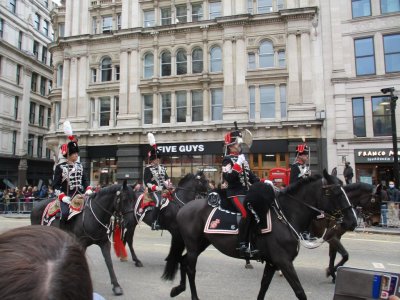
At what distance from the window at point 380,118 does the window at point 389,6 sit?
6384 millimetres

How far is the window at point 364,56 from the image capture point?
25741 millimetres

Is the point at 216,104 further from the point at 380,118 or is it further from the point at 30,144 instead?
the point at 30,144

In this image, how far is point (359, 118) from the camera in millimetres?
25672

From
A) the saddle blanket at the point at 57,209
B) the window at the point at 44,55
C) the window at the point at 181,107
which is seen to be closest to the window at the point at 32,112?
the window at the point at 44,55

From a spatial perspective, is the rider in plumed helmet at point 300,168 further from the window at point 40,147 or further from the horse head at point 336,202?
the window at point 40,147

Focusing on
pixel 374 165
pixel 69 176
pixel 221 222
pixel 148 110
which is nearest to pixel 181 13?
pixel 148 110

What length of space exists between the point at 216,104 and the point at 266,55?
219 inches

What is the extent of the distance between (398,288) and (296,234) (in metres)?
3.74

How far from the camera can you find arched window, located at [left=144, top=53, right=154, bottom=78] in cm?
3131

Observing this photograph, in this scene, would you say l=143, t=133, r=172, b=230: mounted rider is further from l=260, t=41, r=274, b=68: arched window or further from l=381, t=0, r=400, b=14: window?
l=381, t=0, r=400, b=14: window

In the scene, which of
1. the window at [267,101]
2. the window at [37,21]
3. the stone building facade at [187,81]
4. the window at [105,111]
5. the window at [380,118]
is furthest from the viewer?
the window at [37,21]

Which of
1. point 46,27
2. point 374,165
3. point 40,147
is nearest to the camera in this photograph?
point 374,165

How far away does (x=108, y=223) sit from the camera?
806 centimetres

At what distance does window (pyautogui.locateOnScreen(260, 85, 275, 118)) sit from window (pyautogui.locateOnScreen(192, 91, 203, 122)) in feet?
16.4
